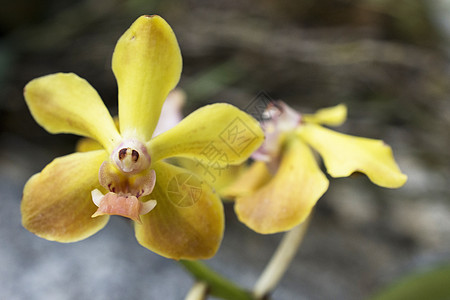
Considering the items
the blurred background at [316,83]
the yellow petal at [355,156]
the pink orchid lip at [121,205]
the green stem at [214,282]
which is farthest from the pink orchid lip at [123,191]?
the blurred background at [316,83]

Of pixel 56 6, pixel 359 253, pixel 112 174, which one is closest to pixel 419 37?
pixel 359 253

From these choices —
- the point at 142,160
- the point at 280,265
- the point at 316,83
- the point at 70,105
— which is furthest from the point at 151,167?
the point at 316,83

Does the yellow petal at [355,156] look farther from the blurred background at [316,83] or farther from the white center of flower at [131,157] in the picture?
the blurred background at [316,83]

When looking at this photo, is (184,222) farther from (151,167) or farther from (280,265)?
(280,265)

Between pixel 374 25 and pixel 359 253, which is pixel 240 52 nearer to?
pixel 374 25

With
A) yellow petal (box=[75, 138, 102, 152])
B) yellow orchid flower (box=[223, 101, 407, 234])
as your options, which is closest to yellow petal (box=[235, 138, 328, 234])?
yellow orchid flower (box=[223, 101, 407, 234])

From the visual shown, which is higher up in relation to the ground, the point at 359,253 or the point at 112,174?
the point at 112,174
